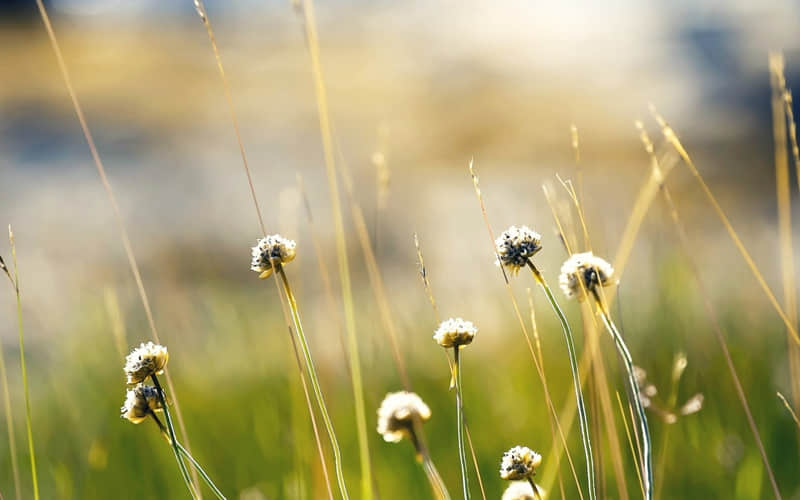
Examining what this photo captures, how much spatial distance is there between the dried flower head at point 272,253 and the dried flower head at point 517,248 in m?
0.24

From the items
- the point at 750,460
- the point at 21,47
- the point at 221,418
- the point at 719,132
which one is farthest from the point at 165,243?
the point at 21,47

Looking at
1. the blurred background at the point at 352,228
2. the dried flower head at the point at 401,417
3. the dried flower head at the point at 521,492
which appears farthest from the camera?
the blurred background at the point at 352,228

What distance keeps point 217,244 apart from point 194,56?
10.3 feet

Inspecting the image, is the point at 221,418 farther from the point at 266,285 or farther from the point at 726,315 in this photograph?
the point at 726,315

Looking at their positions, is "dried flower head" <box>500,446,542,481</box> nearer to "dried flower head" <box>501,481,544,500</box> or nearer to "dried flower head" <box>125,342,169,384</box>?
"dried flower head" <box>501,481,544,500</box>

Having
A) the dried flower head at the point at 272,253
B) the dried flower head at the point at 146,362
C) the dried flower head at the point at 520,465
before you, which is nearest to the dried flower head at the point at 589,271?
the dried flower head at the point at 520,465

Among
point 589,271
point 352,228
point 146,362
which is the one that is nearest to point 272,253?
point 146,362

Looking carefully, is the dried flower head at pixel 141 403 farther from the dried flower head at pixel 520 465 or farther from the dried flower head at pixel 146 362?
the dried flower head at pixel 520 465

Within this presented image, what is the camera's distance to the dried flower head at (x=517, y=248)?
911 millimetres

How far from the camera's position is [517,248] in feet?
3.01

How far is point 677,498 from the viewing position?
5.30 feet

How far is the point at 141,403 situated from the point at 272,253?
0.22m

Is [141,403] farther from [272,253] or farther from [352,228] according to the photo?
[352,228]

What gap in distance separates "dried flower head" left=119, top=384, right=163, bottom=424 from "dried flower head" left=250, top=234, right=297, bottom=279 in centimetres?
18
